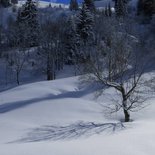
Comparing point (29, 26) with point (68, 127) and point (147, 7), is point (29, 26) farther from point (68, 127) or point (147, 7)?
point (68, 127)

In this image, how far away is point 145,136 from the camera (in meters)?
19.1

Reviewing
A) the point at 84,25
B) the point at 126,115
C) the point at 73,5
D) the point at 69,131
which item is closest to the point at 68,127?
the point at 69,131

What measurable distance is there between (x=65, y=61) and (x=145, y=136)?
5408cm

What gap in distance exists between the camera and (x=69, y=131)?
74.6 feet

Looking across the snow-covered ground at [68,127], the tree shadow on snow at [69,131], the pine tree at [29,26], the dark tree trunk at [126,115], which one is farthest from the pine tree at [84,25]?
the tree shadow on snow at [69,131]

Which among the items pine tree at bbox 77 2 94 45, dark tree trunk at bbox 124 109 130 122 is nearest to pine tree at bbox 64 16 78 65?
pine tree at bbox 77 2 94 45

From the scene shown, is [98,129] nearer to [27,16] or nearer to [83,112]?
[83,112]

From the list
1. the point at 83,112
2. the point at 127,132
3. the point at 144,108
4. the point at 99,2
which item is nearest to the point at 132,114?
the point at 144,108

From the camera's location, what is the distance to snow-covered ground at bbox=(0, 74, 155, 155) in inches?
625

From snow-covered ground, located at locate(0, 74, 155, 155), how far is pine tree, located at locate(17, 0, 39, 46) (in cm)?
4407

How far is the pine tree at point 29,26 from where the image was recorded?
8100cm

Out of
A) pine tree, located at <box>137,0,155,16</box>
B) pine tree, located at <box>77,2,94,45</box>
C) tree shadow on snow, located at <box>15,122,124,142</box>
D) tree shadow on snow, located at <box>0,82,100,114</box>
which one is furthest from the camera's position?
pine tree, located at <box>137,0,155,16</box>

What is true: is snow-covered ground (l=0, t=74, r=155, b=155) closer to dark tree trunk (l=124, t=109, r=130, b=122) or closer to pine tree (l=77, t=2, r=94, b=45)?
dark tree trunk (l=124, t=109, r=130, b=122)

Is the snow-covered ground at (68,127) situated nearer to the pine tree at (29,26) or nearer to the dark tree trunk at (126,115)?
the dark tree trunk at (126,115)
